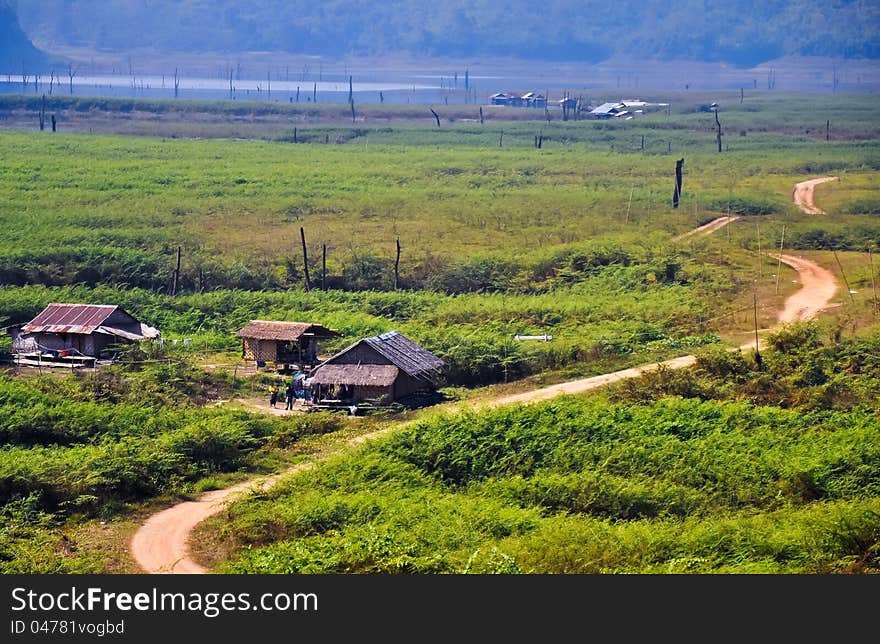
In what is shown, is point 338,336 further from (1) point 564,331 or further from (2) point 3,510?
(2) point 3,510

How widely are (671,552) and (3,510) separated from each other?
10.1 m

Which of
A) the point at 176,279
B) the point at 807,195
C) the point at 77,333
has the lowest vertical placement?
the point at 176,279

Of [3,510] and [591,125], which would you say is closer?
[3,510]

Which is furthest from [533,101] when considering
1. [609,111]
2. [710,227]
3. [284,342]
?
[284,342]

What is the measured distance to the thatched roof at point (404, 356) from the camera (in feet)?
96.1

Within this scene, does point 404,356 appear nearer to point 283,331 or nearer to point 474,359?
point 474,359

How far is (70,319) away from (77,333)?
0.75 meters

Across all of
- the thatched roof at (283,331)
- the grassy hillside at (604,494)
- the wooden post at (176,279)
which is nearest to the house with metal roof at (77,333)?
the thatched roof at (283,331)

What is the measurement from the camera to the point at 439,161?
3177 inches

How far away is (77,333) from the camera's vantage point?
1266 inches

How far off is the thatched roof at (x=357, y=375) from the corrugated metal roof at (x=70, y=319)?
634 cm

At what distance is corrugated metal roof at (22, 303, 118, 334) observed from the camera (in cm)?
3231

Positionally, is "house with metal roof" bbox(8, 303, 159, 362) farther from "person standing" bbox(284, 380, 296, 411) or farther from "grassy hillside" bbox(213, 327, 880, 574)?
"grassy hillside" bbox(213, 327, 880, 574)

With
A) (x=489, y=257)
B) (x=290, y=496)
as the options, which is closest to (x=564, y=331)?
(x=489, y=257)
